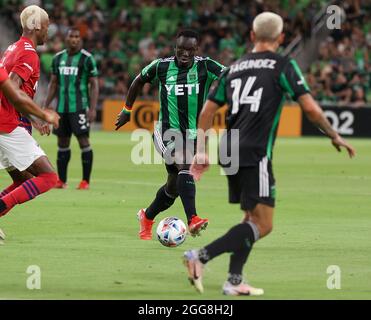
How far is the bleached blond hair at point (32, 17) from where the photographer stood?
1050 cm

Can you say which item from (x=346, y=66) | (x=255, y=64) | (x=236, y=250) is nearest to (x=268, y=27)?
(x=255, y=64)

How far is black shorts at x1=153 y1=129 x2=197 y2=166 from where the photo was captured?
436 inches

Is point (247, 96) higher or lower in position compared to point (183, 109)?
higher

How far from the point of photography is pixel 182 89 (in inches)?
447

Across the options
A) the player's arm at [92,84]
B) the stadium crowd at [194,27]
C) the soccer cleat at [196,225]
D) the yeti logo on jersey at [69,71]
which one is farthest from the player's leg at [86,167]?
the stadium crowd at [194,27]

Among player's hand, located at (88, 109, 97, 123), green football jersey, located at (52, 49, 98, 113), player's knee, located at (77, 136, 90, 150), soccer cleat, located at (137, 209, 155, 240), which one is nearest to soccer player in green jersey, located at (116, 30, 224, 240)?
soccer cleat, located at (137, 209, 155, 240)

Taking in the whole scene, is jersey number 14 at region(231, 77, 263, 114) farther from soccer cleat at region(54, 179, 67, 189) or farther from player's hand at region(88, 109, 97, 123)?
soccer cleat at region(54, 179, 67, 189)

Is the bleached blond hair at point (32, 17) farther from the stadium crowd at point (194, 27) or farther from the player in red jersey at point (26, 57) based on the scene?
the stadium crowd at point (194, 27)

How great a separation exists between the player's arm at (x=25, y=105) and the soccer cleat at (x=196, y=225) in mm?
2555

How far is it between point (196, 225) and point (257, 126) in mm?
2954

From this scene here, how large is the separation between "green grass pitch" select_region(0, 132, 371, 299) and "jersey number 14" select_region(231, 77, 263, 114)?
56.4 inches

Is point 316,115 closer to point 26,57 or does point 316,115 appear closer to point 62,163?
point 26,57

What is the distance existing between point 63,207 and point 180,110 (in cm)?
327

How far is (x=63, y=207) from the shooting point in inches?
550
